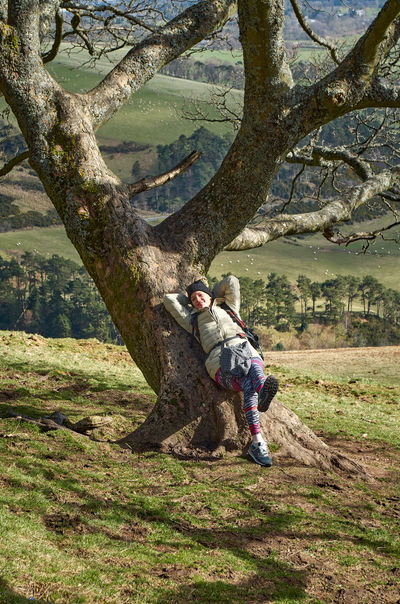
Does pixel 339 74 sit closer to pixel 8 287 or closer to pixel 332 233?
pixel 332 233

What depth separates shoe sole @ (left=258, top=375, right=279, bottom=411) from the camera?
552 cm

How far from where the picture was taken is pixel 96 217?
604cm

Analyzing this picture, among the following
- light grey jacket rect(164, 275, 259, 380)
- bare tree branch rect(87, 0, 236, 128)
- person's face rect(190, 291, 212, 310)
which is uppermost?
bare tree branch rect(87, 0, 236, 128)

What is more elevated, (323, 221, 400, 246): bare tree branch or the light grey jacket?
(323, 221, 400, 246): bare tree branch

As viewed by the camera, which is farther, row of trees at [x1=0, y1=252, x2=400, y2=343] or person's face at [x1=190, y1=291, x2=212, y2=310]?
row of trees at [x1=0, y1=252, x2=400, y2=343]

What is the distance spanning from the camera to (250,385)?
5695mm

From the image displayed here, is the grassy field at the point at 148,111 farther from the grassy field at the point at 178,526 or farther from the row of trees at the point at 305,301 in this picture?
the grassy field at the point at 178,526

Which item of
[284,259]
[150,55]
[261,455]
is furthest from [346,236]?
[284,259]

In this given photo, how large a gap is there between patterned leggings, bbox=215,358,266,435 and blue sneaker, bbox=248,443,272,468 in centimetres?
15

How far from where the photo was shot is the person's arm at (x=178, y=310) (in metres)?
5.96

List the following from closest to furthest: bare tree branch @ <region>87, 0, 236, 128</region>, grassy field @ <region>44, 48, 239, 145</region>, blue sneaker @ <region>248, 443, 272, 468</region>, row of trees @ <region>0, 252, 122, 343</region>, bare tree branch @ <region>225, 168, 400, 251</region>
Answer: blue sneaker @ <region>248, 443, 272, 468</region>
bare tree branch @ <region>87, 0, 236, 128</region>
bare tree branch @ <region>225, 168, 400, 251</region>
row of trees @ <region>0, 252, 122, 343</region>
grassy field @ <region>44, 48, 239, 145</region>

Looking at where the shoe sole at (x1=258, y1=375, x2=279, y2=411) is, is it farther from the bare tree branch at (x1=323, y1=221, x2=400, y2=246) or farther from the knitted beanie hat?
the bare tree branch at (x1=323, y1=221, x2=400, y2=246)

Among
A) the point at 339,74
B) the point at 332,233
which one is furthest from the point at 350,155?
the point at 339,74

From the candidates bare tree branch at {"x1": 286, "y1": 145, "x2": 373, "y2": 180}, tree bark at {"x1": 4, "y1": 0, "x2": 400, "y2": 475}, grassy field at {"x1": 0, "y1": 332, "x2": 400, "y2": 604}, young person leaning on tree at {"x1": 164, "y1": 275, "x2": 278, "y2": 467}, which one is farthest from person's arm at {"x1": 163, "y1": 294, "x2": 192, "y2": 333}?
bare tree branch at {"x1": 286, "y1": 145, "x2": 373, "y2": 180}
